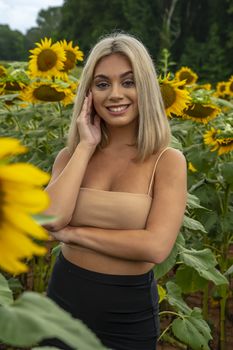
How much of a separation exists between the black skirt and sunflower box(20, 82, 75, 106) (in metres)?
1.11

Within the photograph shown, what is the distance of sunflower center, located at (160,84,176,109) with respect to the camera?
7.31 feet

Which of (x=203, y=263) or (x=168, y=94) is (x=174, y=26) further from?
(x=203, y=263)

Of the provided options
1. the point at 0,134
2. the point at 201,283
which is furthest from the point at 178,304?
the point at 0,134

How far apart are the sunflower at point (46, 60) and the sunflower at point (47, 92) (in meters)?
0.23

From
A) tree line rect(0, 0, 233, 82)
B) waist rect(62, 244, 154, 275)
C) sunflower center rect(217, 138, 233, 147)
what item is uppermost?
sunflower center rect(217, 138, 233, 147)

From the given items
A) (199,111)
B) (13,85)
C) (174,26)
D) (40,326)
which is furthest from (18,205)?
(174,26)

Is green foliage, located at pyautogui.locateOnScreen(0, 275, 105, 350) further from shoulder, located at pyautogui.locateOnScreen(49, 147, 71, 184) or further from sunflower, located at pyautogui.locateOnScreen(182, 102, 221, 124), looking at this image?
sunflower, located at pyautogui.locateOnScreen(182, 102, 221, 124)

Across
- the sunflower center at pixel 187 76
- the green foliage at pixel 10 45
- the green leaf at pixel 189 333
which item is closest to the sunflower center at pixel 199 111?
the green leaf at pixel 189 333

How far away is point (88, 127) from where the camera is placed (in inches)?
66.2

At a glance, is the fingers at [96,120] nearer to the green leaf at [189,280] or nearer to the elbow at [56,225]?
the elbow at [56,225]

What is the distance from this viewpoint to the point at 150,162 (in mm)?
1595

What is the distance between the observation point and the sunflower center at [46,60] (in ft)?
9.30

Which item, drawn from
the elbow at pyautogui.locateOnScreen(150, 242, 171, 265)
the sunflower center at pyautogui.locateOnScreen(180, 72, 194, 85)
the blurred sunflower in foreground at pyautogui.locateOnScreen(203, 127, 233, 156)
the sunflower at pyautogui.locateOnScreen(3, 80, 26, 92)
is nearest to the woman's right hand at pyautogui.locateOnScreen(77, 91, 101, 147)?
the elbow at pyautogui.locateOnScreen(150, 242, 171, 265)

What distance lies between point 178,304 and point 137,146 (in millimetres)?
680
